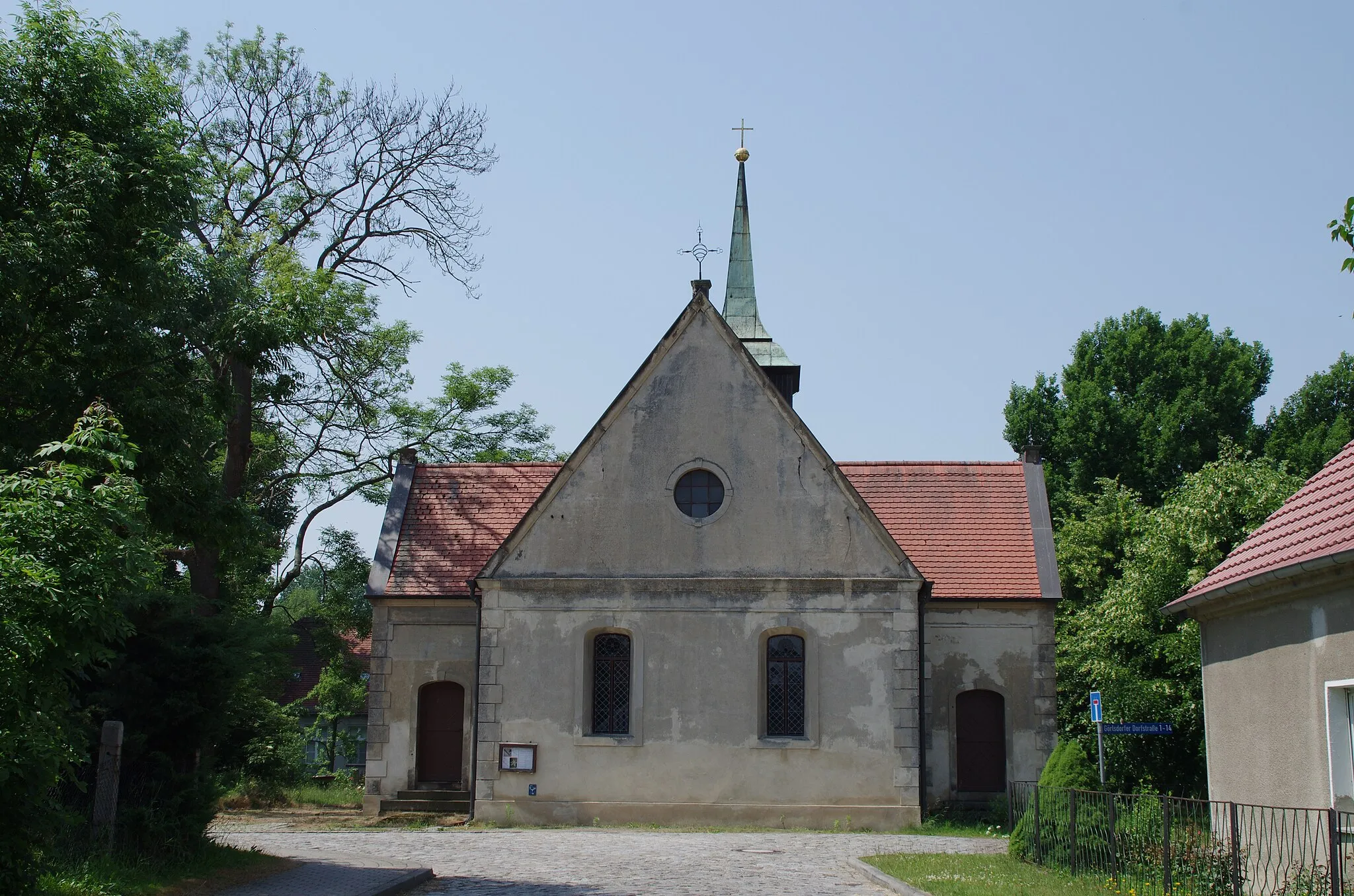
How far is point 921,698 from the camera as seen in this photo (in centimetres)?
2369

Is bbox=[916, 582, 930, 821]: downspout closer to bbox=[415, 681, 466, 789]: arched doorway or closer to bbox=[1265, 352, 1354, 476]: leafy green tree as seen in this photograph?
bbox=[415, 681, 466, 789]: arched doorway

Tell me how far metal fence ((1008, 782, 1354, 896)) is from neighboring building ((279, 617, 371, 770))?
89.4 ft

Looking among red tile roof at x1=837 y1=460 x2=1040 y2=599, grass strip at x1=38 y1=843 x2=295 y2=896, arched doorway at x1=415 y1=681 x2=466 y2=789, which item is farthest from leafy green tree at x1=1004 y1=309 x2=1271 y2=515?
grass strip at x1=38 y1=843 x2=295 y2=896

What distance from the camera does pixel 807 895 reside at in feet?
44.3

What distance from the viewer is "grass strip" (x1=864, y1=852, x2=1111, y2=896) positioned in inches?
515

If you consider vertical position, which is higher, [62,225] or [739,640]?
[62,225]

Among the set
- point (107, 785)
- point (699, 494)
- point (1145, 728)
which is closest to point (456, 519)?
point (699, 494)

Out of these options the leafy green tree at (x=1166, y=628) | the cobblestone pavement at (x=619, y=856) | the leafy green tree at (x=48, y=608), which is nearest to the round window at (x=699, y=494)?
the cobblestone pavement at (x=619, y=856)

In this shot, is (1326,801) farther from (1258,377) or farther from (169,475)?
(1258,377)

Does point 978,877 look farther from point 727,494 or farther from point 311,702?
point 311,702

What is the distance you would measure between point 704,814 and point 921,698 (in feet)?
15.3

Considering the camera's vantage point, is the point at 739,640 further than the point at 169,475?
Yes

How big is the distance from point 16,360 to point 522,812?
1237cm

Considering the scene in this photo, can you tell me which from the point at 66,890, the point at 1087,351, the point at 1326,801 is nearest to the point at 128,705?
the point at 66,890
